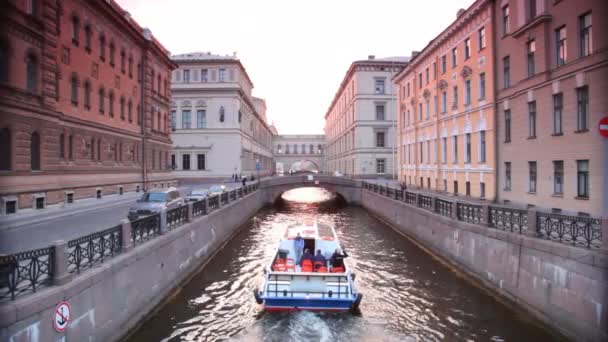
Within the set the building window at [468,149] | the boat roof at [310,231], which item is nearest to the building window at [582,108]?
the building window at [468,149]

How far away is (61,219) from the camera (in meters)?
19.3

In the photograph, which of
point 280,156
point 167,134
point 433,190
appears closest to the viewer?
point 433,190

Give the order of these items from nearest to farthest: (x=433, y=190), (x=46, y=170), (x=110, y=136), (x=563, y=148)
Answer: (x=563, y=148), (x=46, y=170), (x=110, y=136), (x=433, y=190)

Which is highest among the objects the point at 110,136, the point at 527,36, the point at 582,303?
the point at 527,36

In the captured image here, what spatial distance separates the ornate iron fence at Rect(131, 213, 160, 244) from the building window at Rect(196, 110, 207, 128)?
4542cm

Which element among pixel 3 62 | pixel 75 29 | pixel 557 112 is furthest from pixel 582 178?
pixel 75 29

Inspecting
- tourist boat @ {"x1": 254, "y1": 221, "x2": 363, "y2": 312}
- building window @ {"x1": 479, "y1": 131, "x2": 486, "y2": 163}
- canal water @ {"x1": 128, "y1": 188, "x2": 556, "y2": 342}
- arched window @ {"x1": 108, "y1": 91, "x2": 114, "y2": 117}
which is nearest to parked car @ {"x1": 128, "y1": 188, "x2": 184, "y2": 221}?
canal water @ {"x1": 128, "y1": 188, "x2": 556, "y2": 342}

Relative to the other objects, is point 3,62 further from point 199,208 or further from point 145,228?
point 145,228

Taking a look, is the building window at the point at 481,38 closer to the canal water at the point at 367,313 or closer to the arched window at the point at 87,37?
the canal water at the point at 367,313

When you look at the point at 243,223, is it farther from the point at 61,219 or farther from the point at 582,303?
the point at 582,303

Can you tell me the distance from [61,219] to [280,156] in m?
105

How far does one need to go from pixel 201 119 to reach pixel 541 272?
173ft

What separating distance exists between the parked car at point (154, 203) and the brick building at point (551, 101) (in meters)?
18.8

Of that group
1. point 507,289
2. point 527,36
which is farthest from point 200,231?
point 527,36
